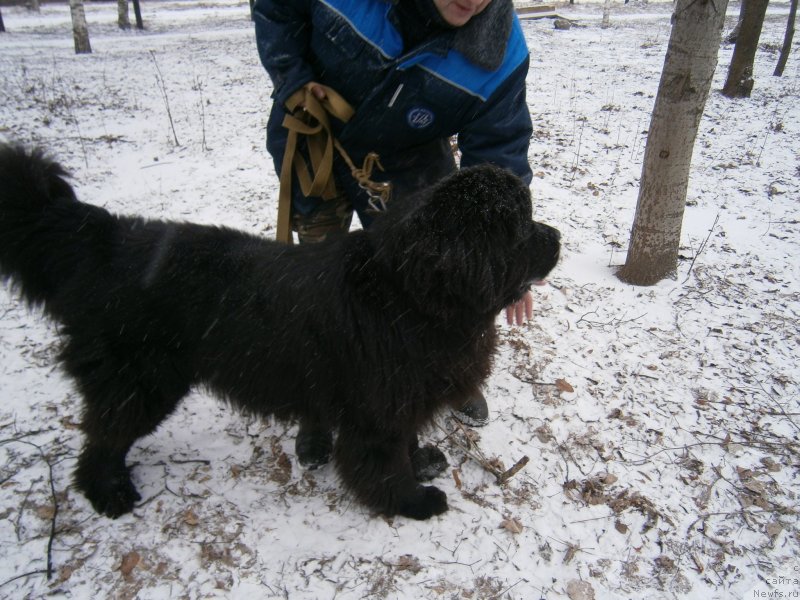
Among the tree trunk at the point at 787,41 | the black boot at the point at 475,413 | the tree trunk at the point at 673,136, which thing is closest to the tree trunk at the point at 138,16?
the tree trunk at the point at 787,41

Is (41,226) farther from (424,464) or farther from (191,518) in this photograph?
(424,464)

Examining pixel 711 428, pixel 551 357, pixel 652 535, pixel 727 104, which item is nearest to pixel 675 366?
pixel 711 428

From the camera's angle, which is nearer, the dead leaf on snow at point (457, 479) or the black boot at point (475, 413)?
the dead leaf on snow at point (457, 479)

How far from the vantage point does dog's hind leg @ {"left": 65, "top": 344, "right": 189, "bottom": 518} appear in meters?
2.18

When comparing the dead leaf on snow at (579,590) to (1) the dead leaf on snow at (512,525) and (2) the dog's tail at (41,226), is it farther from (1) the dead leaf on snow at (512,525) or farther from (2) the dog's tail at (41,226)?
(2) the dog's tail at (41,226)

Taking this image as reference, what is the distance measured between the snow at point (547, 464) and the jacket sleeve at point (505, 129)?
1.55 metres

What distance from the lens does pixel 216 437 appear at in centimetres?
288

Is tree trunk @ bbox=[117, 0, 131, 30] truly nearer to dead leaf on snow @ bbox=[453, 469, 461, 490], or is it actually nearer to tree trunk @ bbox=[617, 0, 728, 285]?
tree trunk @ bbox=[617, 0, 728, 285]

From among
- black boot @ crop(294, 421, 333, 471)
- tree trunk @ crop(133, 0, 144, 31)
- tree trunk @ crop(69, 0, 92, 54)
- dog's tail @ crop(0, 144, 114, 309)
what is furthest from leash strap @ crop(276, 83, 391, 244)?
tree trunk @ crop(133, 0, 144, 31)

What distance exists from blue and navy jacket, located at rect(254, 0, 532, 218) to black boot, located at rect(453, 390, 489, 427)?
1.39 meters

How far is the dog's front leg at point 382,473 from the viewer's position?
7.44ft

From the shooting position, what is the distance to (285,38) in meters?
2.33

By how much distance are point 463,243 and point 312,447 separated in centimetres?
159

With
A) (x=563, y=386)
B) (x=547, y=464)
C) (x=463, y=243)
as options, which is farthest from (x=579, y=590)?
(x=463, y=243)
